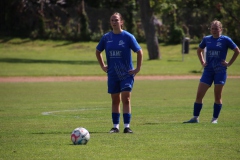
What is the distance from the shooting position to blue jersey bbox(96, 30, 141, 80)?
12.2 metres

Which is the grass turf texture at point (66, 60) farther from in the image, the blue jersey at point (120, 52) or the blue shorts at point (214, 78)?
the blue jersey at point (120, 52)

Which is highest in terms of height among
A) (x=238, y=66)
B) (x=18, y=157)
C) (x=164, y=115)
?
(x=18, y=157)

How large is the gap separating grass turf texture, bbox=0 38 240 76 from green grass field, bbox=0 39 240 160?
0.57 m

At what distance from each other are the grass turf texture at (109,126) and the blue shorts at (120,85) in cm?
83

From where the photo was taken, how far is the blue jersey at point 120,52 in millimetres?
12172

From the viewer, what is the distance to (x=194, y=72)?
3772cm

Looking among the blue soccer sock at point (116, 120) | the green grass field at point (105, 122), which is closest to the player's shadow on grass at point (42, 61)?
the green grass field at point (105, 122)

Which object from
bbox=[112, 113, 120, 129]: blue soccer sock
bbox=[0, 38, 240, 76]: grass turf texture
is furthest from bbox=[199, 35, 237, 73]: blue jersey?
bbox=[0, 38, 240, 76]: grass turf texture

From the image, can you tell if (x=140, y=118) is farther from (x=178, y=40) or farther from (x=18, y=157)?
(x=178, y=40)

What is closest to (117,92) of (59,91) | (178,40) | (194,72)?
(59,91)

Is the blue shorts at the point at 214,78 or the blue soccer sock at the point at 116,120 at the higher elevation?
the blue shorts at the point at 214,78

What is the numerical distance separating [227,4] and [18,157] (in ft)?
111

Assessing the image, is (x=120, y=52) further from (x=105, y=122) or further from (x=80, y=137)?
(x=105, y=122)

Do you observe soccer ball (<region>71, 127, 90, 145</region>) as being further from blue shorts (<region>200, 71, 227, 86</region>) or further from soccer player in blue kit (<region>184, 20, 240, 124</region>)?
blue shorts (<region>200, 71, 227, 86</region>)
